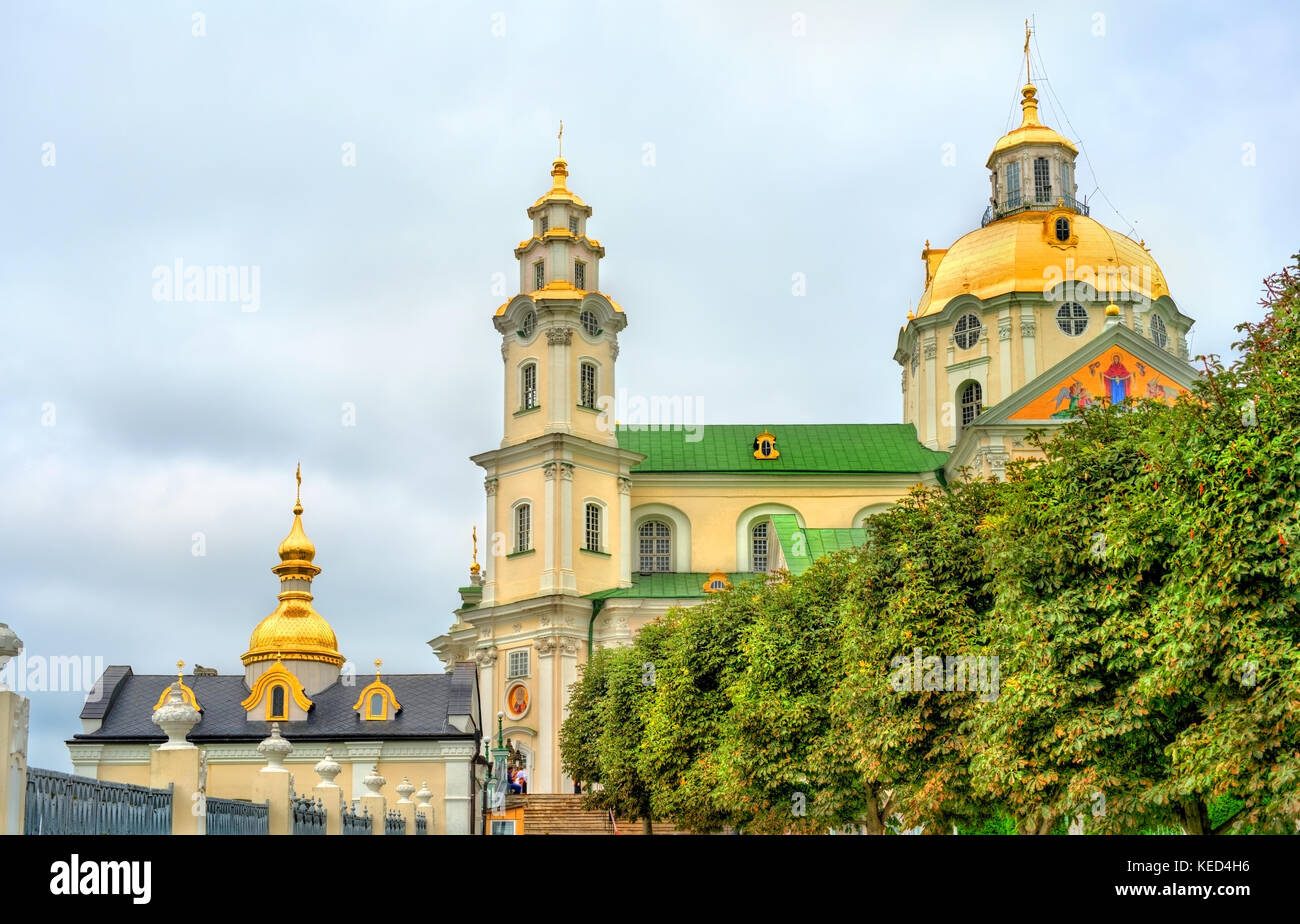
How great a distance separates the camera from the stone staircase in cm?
5619

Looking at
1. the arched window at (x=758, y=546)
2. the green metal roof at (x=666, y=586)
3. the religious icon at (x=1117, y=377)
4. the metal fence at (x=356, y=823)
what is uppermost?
the religious icon at (x=1117, y=377)

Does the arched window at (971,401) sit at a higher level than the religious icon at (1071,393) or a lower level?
higher

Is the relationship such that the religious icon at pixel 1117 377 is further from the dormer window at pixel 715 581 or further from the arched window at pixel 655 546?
the arched window at pixel 655 546

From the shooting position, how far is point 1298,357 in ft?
68.2

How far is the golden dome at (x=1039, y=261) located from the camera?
74.6 m

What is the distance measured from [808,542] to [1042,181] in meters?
31.5

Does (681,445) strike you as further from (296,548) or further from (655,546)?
(296,548)

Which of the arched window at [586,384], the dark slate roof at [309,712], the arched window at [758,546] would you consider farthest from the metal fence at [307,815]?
the arched window at [758,546]

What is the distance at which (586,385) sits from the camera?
75.3 meters

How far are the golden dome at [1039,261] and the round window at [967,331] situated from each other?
3.74 ft

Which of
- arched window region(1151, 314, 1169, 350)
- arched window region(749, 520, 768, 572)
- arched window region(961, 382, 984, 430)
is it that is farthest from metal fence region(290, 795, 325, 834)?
arched window region(1151, 314, 1169, 350)

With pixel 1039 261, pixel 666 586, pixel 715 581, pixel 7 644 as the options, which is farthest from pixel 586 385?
pixel 7 644

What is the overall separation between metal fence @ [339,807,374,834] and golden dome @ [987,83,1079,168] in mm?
64874
